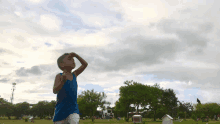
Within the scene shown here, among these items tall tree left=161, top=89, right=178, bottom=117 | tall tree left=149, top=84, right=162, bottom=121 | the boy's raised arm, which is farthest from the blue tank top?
tall tree left=161, top=89, right=178, bottom=117

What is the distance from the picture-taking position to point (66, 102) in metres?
5.43

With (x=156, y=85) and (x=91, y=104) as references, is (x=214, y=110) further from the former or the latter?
(x=91, y=104)

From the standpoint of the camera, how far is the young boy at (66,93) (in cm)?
532

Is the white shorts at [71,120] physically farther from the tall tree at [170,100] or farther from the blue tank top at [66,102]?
the tall tree at [170,100]

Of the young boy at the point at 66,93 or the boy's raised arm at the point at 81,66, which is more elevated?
the boy's raised arm at the point at 81,66

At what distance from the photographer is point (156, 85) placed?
6669cm

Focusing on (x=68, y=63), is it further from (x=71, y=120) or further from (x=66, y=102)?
(x=71, y=120)

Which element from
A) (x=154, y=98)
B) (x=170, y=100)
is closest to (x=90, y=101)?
(x=154, y=98)

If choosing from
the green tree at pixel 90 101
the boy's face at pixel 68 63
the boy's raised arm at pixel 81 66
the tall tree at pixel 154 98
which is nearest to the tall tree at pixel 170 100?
the tall tree at pixel 154 98

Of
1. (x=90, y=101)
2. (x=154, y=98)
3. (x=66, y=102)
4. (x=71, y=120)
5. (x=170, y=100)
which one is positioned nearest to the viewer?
(x=71, y=120)

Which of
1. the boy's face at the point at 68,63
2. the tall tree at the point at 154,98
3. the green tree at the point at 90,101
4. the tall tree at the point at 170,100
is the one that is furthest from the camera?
the tall tree at the point at 170,100

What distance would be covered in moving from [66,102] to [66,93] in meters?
0.24

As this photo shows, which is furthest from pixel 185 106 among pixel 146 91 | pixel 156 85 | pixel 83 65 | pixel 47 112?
pixel 83 65

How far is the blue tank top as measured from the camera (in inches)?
211
